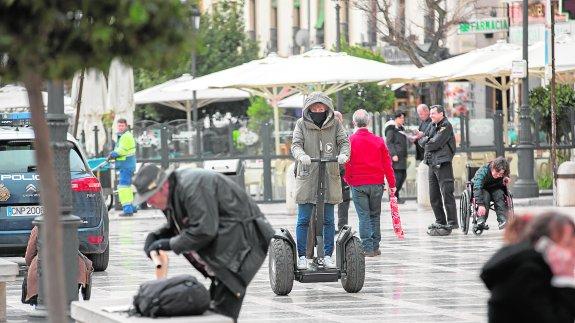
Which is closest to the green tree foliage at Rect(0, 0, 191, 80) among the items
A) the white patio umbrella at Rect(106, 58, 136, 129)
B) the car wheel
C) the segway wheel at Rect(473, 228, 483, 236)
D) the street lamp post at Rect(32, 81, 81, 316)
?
the street lamp post at Rect(32, 81, 81, 316)

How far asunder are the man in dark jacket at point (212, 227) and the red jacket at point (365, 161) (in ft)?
32.9

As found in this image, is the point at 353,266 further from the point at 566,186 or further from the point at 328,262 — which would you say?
the point at 566,186

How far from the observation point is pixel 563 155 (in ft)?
110

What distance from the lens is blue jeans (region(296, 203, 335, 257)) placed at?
16.7 m

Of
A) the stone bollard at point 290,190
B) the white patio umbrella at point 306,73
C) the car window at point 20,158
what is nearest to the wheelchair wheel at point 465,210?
the stone bollard at point 290,190

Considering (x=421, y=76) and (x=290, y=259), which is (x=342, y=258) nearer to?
(x=290, y=259)

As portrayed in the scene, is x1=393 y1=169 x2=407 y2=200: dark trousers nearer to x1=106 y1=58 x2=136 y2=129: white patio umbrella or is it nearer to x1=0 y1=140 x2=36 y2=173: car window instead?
x1=106 y1=58 x2=136 y2=129: white patio umbrella

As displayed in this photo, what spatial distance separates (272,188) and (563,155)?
5597mm

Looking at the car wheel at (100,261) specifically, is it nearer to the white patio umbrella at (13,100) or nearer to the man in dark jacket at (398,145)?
the man in dark jacket at (398,145)

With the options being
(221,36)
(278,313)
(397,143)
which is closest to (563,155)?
(397,143)

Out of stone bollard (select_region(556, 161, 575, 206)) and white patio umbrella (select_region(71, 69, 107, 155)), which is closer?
stone bollard (select_region(556, 161, 575, 206))

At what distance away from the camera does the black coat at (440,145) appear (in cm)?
2361

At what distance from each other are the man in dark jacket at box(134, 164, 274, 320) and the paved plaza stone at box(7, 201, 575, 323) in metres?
1.07

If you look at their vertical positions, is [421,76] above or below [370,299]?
above
